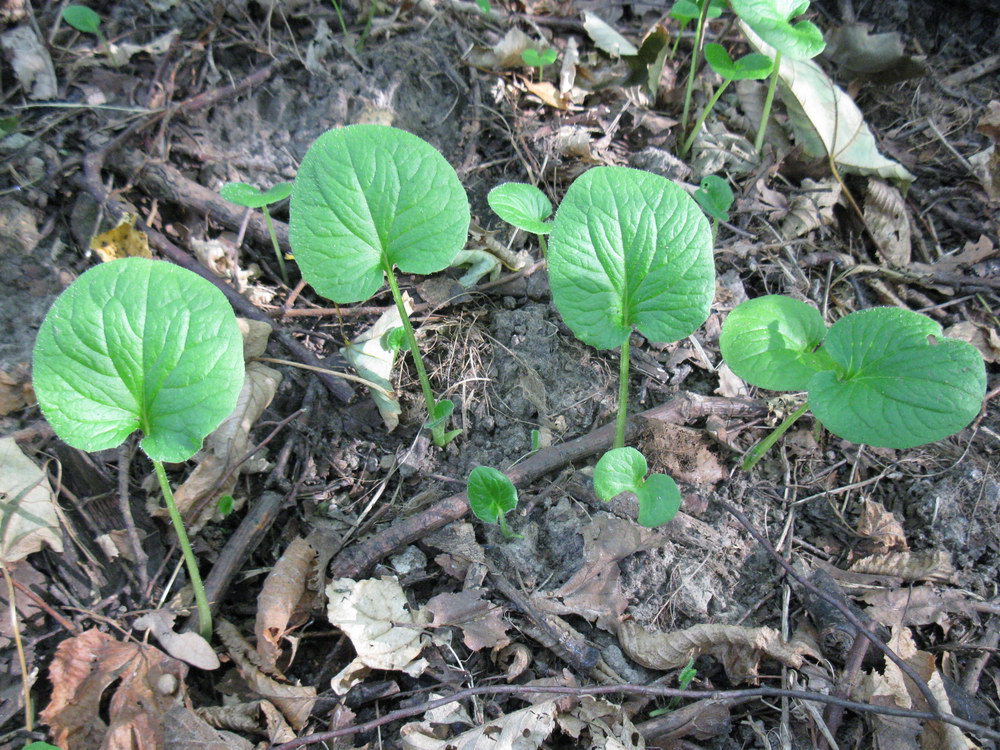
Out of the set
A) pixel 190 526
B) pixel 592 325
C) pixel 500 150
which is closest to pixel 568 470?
pixel 592 325

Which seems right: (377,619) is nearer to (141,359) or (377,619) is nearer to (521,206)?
(141,359)

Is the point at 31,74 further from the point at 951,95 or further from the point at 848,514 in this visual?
the point at 951,95

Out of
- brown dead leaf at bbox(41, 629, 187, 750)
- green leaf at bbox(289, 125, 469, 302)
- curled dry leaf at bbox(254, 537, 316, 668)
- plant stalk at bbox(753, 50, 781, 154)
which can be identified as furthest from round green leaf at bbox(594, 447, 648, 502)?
plant stalk at bbox(753, 50, 781, 154)

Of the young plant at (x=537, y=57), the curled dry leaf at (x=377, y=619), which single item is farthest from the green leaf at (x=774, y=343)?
the young plant at (x=537, y=57)

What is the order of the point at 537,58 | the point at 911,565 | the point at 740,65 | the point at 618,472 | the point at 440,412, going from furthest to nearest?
the point at 537,58 < the point at 740,65 < the point at 440,412 < the point at 911,565 < the point at 618,472

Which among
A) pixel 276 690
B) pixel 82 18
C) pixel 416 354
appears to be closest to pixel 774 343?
pixel 416 354

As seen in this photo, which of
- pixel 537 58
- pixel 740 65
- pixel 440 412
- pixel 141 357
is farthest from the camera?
pixel 537 58

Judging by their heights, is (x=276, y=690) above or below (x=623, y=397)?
below
